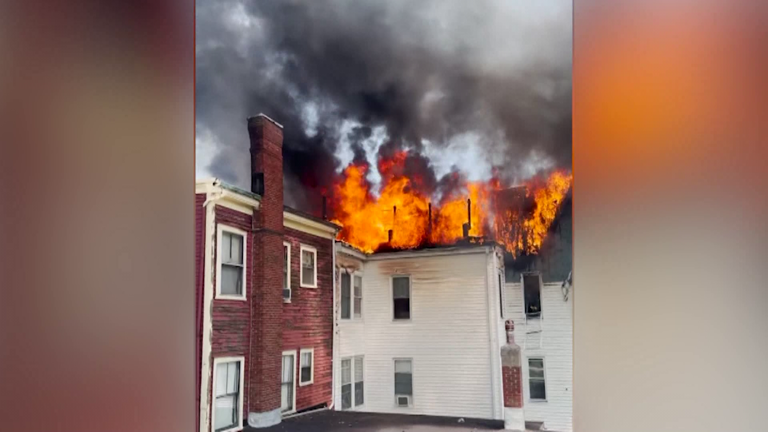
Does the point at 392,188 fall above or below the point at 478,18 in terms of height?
below

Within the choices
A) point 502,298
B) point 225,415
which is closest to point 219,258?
point 225,415

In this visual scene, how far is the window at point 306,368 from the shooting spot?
2.28 meters

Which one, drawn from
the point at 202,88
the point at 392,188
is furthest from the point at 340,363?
the point at 202,88

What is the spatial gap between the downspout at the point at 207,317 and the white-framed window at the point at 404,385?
2.14ft

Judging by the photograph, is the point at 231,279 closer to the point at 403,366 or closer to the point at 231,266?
the point at 231,266

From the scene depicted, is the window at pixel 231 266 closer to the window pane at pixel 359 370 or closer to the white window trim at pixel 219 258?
the white window trim at pixel 219 258

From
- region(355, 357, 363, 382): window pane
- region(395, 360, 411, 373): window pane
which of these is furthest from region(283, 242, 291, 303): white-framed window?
region(395, 360, 411, 373): window pane

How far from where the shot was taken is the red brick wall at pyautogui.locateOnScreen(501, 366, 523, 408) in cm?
209
